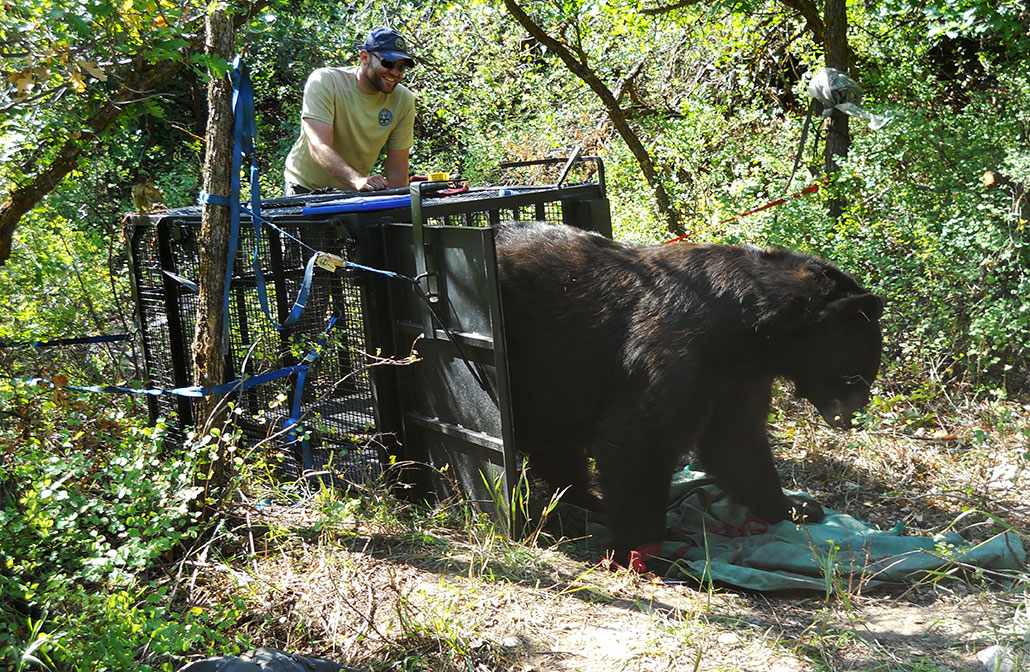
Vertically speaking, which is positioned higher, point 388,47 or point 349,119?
point 388,47

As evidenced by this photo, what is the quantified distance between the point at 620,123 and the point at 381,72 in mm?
3121

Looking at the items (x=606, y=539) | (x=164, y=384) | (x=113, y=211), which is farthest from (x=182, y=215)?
(x=113, y=211)

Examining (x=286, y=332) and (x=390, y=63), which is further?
(x=390, y=63)

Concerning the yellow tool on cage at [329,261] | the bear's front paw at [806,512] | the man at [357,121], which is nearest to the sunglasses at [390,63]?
the man at [357,121]

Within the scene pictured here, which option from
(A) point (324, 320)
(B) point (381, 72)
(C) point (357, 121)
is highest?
(B) point (381, 72)

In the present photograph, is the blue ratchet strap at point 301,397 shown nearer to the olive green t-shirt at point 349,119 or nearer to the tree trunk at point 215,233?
the tree trunk at point 215,233

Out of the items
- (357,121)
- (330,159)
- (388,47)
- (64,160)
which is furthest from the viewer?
(357,121)

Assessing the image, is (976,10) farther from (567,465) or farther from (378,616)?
A: (378,616)

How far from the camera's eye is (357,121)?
6.06 metres

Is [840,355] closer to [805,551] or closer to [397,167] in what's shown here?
[805,551]

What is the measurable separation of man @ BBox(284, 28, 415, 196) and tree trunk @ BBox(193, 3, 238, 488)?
143cm

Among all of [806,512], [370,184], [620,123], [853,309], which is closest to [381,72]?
[370,184]

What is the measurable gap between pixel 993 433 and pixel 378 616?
3991mm

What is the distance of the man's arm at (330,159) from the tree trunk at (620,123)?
2.68 m
